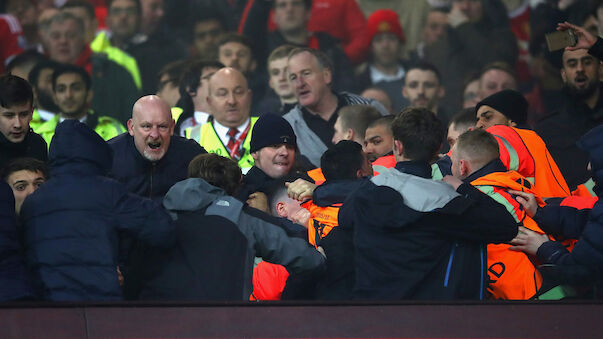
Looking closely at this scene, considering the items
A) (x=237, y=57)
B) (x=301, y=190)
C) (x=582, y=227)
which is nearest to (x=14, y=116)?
(x=301, y=190)

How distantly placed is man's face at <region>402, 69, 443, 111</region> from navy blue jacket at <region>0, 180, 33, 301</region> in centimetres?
658

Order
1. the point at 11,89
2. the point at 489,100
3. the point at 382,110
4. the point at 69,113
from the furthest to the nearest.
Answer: the point at 69,113, the point at 382,110, the point at 489,100, the point at 11,89

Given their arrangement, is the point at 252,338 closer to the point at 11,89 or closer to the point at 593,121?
the point at 11,89

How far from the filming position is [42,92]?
36.3 ft

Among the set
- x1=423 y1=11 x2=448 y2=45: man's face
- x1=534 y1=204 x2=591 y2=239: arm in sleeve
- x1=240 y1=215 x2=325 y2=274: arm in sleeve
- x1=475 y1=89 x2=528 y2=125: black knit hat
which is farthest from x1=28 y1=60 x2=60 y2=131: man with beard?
x1=534 y1=204 x2=591 y2=239: arm in sleeve

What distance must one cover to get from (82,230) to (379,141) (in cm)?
297

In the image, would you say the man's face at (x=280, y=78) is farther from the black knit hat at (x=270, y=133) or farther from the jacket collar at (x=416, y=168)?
the jacket collar at (x=416, y=168)

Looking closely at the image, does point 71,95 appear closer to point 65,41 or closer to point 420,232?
point 65,41

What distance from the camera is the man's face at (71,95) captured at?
1081cm

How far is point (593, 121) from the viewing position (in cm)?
977

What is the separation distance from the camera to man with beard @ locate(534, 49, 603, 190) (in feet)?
31.2

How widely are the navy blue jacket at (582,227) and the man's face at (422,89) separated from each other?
535cm

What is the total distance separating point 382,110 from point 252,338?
444 centimetres

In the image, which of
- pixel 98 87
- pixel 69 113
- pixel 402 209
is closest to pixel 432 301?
pixel 402 209
